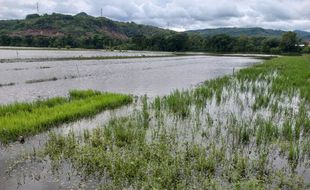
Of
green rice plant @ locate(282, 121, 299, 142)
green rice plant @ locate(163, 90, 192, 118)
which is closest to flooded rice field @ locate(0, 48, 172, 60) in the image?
green rice plant @ locate(163, 90, 192, 118)

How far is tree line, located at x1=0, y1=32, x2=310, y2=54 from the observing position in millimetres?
116312

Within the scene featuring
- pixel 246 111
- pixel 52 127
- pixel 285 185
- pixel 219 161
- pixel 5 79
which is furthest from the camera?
pixel 5 79

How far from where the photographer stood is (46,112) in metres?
13.0

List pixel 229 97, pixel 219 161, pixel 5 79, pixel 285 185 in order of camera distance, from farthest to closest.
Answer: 1. pixel 5 79
2. pixel 229 97
3. pixel 219 161
4. pixel 285 185

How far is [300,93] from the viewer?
19.7 metres

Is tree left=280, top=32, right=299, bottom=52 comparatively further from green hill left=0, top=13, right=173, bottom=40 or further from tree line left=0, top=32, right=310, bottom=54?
Result: green hill left=0, top=13, right=173, bottom=40

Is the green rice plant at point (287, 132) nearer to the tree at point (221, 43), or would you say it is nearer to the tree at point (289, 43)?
the tree at point (289, 43)

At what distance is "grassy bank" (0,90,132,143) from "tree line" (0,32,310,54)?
10289 centimetres

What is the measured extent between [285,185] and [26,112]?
990 cm

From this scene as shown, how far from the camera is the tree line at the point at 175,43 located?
11631cm

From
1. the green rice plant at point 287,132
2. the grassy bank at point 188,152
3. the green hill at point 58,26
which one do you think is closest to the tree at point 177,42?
the green hill at point 58,26

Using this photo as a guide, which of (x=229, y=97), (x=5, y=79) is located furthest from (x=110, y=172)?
(x=5, y=79)

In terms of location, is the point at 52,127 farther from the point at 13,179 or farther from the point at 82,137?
the point at 13,179

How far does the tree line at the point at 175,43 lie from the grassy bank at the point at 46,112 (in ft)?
338
